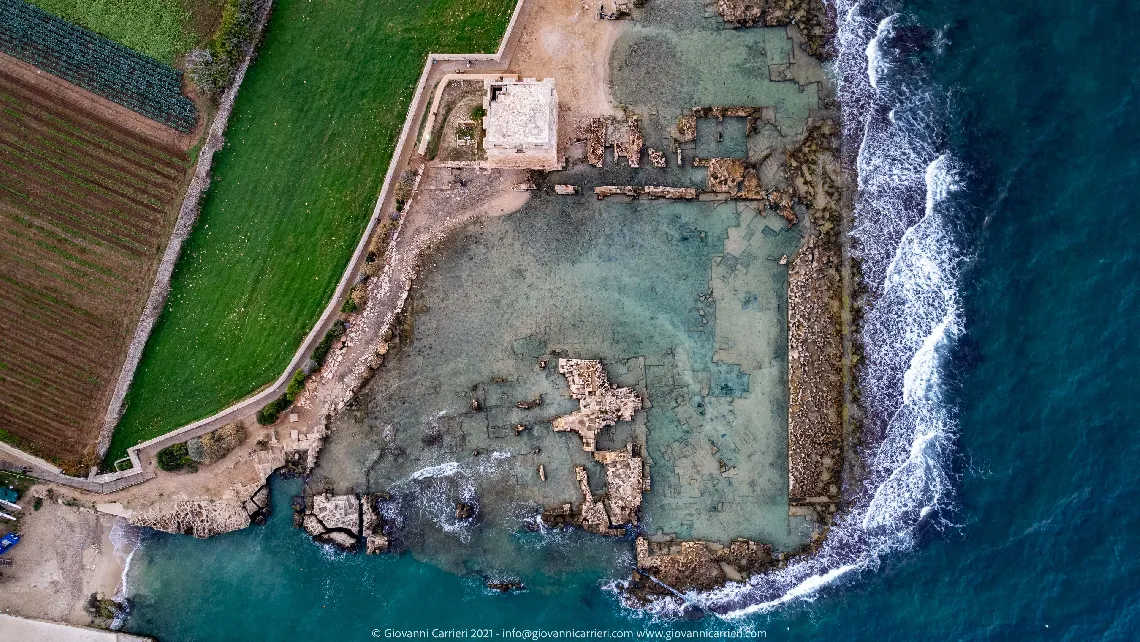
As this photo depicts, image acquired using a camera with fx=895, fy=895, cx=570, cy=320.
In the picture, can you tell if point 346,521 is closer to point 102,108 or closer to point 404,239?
point 404,239

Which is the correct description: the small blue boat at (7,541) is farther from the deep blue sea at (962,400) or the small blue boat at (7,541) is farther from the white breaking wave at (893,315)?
the white breaking wave at (893,315)

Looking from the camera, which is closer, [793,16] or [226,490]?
[226,490]

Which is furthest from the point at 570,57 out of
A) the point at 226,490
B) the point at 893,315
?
the point at 226,490

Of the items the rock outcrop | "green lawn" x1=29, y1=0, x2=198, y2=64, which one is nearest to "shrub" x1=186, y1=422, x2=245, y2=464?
the rock outcrop

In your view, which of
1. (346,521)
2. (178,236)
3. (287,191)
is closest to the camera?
(346,521)

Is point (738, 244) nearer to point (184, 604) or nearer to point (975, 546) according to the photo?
point (975, 546)

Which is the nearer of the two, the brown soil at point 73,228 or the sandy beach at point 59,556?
the sandy beach at point 59,556

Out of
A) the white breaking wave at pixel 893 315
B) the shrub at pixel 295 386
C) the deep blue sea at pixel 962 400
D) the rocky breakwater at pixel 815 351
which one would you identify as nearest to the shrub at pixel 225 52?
the shrub at pixel 295 386
